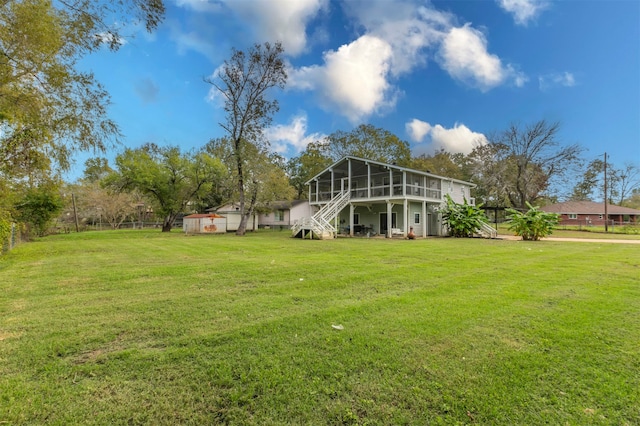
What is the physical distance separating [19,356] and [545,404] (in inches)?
188

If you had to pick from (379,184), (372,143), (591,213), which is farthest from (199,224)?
(591,213)

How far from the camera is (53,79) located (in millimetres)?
7332

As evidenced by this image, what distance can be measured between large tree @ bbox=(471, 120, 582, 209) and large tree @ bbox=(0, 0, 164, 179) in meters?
39.3

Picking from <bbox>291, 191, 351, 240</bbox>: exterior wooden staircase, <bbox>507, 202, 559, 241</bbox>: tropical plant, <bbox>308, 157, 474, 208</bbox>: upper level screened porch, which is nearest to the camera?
<bbox>507, 202, 559, 241</bbox>: tropical plant

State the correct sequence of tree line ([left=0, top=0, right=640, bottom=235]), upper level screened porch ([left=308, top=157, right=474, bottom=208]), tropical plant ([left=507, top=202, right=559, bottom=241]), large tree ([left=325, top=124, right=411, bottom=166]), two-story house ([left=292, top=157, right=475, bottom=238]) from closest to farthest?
tree line ([left=0, top=0, right=640, bottom=235]), tropical plant ([left=507, top=202, right=559, bottom=241]), two-story house ([left=292, top=157, right=475, bottom=238]), upper level screened porch ([left=308, top=157, right=474, bottom=208]), large tree ([left=325, top=124, right=411, bottom=166])

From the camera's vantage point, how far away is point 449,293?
5.20 m

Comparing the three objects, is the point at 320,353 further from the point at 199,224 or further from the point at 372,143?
the point at 372,143

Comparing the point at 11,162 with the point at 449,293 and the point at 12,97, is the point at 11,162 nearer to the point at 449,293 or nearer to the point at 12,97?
the point at 12,97

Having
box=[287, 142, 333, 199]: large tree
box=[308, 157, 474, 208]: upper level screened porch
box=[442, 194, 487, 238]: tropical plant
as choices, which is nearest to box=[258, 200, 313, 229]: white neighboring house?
box=[287, 142, 333, 199]: large tree

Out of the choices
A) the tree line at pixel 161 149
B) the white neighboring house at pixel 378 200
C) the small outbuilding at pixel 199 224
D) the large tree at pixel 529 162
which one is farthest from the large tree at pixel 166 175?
the large tree at pixel 529 162

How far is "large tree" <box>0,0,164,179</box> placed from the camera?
6.36 metres

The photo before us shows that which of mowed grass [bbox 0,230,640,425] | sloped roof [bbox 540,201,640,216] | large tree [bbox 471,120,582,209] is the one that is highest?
large tree [bbox 471,120,582,209]

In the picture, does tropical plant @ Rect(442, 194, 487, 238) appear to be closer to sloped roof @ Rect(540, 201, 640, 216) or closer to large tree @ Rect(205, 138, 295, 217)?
large tree @ Rect(205, 138, 295, 217)

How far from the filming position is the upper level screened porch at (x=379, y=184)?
20547 mm
